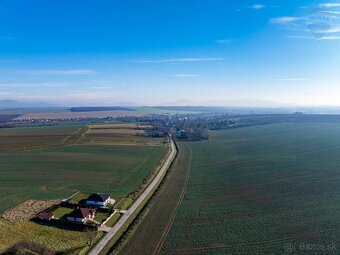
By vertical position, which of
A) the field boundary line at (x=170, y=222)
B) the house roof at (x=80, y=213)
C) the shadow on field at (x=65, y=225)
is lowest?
the shadow on field at (x=65, y=225)

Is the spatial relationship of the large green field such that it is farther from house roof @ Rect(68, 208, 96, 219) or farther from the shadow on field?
house roof @ Rect(68, 208, 96, 219)

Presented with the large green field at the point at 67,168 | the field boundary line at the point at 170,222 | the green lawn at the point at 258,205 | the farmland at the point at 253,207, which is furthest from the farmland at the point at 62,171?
the green lawn at the point at 258,205

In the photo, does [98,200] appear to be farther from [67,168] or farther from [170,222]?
[67,168]

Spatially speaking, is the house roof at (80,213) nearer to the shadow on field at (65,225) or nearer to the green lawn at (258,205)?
the shadow on field at (65,225)

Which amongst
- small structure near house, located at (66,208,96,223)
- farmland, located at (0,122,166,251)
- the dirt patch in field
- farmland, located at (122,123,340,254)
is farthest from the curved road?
the dirt patch in field

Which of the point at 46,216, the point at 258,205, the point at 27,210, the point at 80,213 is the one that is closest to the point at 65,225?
the point at 80,213

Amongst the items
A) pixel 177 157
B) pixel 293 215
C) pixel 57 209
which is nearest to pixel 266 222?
pixel 293 215

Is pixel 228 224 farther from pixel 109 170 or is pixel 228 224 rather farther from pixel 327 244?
pixel 109 170
